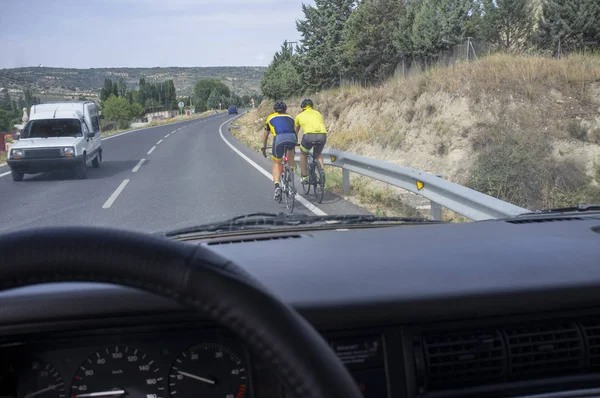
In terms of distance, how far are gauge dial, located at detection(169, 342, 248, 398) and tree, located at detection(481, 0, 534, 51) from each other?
35344 mm

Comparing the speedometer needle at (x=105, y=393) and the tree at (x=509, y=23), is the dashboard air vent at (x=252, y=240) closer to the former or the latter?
the speedometer needle at (x=105, y=393)

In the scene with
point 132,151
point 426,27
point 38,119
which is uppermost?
point 426,27

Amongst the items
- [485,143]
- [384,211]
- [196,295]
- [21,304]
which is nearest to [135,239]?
[196,295]

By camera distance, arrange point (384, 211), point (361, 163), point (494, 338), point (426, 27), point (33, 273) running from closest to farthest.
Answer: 1. point (33, 273)
2. point (494, 338)
3. point (384, 211)
4. point (361, 163)
5. point (426, 27)

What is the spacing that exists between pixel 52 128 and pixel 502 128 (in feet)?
42.1

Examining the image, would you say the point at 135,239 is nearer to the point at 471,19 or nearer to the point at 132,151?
the point at 132,151

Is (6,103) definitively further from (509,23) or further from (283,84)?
(509,23)

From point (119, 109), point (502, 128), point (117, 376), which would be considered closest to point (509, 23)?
point (502, 128)

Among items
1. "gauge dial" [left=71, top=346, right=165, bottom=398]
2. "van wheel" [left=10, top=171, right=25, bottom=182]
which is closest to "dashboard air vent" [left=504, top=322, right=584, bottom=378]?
"gauge dial" [left=71, top=346, right=165, bottom=398]

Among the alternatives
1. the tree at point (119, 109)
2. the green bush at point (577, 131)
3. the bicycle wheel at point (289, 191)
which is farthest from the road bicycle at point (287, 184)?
the tree at point (119, 109)

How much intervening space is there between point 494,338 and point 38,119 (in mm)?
18655

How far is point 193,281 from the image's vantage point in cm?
130

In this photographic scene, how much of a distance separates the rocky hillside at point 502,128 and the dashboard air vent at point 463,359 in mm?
10479

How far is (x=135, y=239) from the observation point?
1361 millimetres
